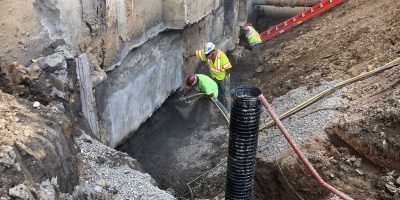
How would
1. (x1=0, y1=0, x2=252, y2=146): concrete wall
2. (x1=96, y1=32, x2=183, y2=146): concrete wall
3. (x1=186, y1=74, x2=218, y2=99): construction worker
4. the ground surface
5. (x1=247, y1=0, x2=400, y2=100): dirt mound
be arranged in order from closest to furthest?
(x1=0, y1=0, x2=252, y2=146): concrete wall → the ground surface → (x1=96, y1=32, x2=183, y2=146): concrete wall → (x1=186, y1=74, x2=218, y2=99): construction worker → (x1=247, y1=0, x2=400, y2=100): dirt mound

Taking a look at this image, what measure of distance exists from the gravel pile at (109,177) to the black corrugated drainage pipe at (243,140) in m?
0.74

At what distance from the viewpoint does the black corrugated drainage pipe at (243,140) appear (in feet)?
13.9

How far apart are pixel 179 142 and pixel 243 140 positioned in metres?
4.04

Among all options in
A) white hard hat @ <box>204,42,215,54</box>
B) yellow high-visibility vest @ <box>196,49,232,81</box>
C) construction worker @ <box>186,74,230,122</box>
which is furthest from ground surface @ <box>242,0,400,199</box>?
white hard hat @ <box>204,42,215,54</box>

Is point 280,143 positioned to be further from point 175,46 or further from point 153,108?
point 175,46

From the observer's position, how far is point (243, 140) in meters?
4.39

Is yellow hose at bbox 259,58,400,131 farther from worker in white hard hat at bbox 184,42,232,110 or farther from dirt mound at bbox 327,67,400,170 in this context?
worker in white hard hat at bbox 184,42,232,110

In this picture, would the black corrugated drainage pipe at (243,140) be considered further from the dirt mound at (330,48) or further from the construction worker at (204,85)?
the dirt mound at (330,48)

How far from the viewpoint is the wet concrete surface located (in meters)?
7.54

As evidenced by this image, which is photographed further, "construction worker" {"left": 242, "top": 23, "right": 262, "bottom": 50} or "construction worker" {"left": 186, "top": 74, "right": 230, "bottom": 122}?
"construction worker" {"left": 242, "top": 23, "right": 262, "bottom": 50}

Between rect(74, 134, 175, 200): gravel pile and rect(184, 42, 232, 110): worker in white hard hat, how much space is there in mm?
4197

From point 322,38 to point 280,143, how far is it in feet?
16.7

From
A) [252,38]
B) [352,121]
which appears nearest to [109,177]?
[352,121]

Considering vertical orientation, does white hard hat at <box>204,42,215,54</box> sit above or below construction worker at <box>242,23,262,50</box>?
above
